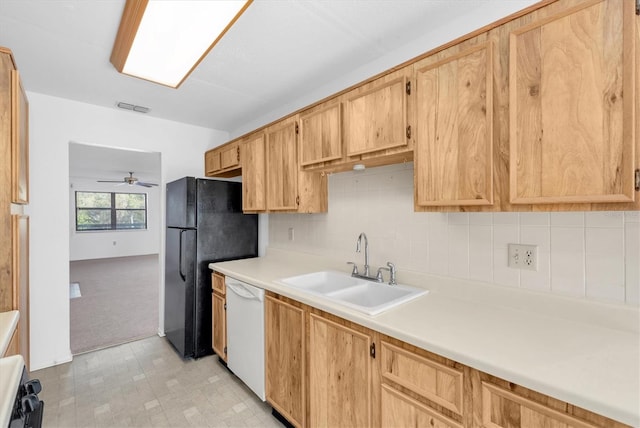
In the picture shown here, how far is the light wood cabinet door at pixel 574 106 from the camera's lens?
3.17ft

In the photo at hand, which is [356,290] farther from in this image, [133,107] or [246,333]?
[133,107]

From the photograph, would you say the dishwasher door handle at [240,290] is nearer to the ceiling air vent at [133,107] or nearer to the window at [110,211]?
the ceiling air vent at [133,107]

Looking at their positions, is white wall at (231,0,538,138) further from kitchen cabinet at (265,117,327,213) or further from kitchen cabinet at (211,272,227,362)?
kitchen cabinet at (211,272,227,362)

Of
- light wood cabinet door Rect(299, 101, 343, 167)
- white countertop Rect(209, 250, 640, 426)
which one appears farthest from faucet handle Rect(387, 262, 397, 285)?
light wood cabinet door Rect(299, 101, 343, 167)

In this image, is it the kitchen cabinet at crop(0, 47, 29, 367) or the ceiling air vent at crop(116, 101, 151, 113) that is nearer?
the kitchen cabinet at crop(0, 47, 29, 367)

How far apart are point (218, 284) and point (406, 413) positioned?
6.28 feet

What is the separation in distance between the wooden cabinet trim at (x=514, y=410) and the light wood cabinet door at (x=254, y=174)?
2.02 m

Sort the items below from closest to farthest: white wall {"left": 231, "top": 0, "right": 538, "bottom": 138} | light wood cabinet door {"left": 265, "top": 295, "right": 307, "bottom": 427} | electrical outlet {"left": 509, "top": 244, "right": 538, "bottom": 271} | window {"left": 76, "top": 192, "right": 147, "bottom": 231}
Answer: electrical outlet {"left": 509, "top": 244, "right": 538, "bottom": 271} < white wall {"left": 231, "top": 0, "right": 538, "bottom": 138} < light wood cabinet door {"left": 265, "top": 295, "right": 307, "bottom": 427} < window {"left": 76, "top": 192, "right": 147, "bottom": 231}

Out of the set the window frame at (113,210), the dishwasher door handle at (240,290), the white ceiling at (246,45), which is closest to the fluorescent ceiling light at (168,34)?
the white ceiling at (246,45)

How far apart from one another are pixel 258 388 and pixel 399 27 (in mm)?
2543

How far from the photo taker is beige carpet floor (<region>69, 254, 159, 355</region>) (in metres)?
3.27

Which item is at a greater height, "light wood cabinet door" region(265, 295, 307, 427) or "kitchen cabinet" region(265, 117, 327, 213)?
"kitchen cabinet" region(265, 117, 327, 213)

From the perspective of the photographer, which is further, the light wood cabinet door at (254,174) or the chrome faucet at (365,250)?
the light wood cabinet door at (254,174)

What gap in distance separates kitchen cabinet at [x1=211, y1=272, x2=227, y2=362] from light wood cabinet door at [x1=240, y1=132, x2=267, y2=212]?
71 cm
